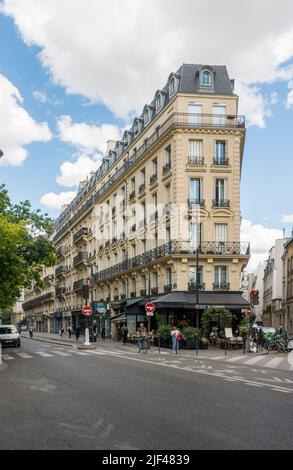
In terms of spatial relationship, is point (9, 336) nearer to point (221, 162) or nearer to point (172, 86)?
point (221, 162)

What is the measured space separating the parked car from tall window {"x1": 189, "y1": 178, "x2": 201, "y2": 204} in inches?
580

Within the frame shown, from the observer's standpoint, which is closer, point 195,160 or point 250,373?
point 250,373

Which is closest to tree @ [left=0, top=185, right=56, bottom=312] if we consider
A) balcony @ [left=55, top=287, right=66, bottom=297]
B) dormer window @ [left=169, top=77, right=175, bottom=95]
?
dormer window @ [left=169, top=77, right=175, bottom=95]

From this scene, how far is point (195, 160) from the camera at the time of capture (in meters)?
35.3

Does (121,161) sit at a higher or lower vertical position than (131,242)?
higher

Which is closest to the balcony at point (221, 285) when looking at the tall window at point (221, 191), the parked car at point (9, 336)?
the tall window at point (221, 191)

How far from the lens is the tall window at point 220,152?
35406mm

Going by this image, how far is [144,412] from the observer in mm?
8609

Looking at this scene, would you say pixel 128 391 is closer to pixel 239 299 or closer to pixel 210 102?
pixel 239 299

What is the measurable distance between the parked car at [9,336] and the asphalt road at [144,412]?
64.9 feet

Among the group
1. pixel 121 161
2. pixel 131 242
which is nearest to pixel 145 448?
pixel 131 242

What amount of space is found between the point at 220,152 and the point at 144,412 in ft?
94.8
